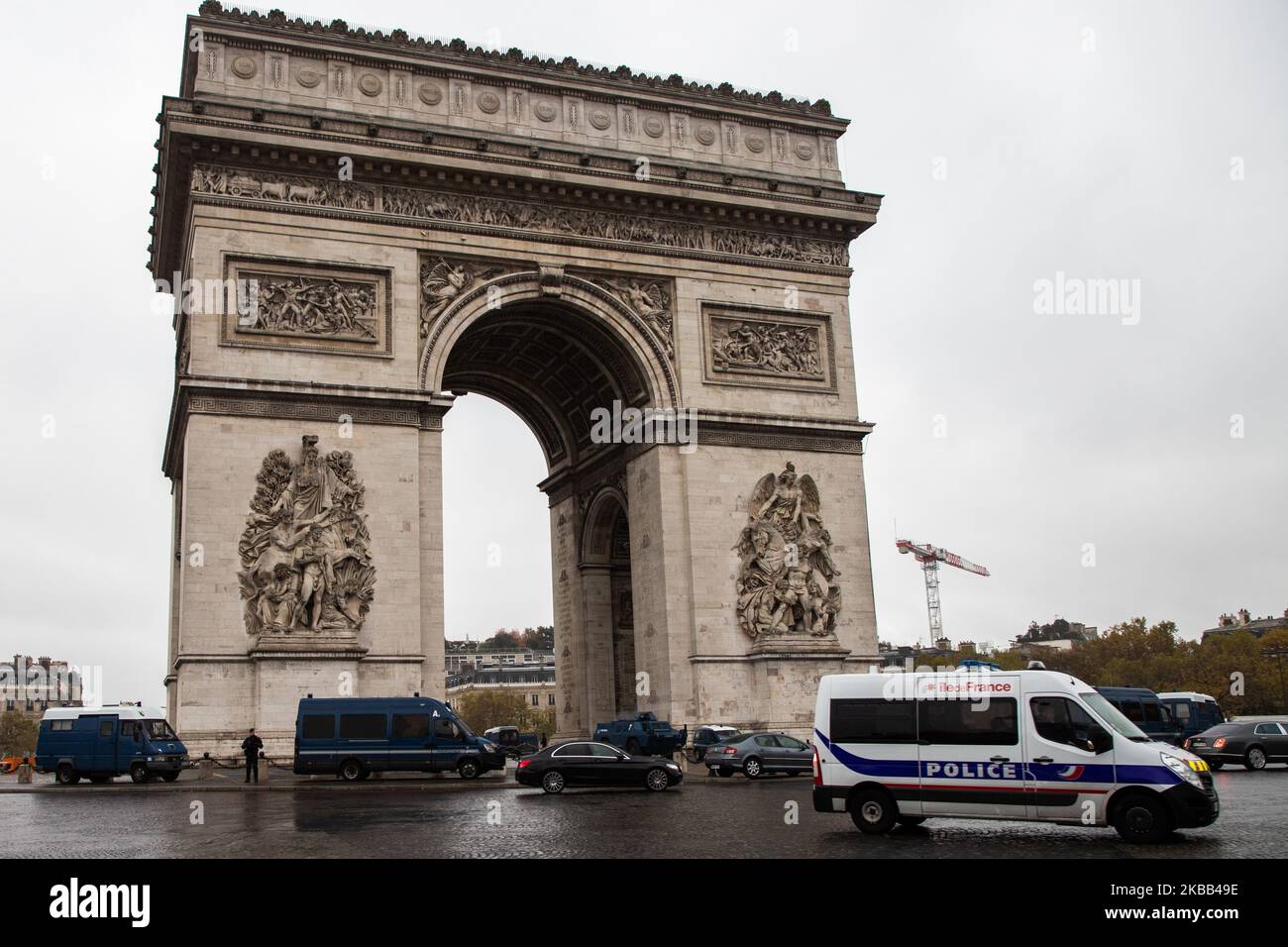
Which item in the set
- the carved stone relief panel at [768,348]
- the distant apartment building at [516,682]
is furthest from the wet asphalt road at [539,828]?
the distant apartment building at [516,682]

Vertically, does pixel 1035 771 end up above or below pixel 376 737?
below

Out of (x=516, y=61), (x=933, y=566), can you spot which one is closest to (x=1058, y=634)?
(x=933, y=566)

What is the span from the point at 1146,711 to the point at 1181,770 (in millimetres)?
21012

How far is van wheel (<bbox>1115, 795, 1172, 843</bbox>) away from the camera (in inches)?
546

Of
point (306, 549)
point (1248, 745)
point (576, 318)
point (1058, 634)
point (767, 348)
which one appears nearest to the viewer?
point (306, 549)

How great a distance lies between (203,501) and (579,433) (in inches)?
560

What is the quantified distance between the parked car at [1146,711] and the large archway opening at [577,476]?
1342cm

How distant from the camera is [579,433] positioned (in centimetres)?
4081

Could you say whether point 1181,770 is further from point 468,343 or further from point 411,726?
point 468,343

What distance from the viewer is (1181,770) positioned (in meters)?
13.9

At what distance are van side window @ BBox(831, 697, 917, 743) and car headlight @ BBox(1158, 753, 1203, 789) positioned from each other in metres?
2.81

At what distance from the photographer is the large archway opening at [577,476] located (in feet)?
121
